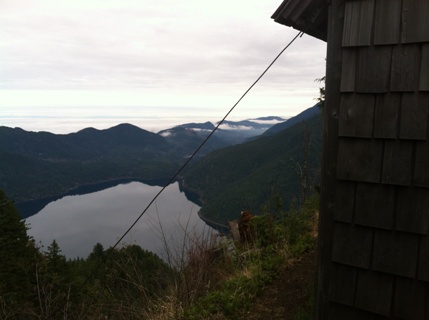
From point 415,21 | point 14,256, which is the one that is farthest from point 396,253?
point 14,256

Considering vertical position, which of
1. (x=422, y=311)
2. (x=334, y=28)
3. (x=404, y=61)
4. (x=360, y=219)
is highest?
(x=334, y=28)

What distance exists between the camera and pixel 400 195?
2.34 meters

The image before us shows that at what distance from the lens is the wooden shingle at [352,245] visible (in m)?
2.49

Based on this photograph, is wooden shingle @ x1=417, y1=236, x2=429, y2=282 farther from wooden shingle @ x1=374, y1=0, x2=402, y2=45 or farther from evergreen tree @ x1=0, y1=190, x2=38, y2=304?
evergreen tree @ x1=0, y1=190, x2=38, y2=304

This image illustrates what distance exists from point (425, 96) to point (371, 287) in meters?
1.54

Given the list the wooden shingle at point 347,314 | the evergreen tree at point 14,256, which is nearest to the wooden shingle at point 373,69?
the wooden shingle at point 347,314

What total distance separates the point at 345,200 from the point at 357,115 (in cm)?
70

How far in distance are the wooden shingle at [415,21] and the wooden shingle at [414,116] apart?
40cm

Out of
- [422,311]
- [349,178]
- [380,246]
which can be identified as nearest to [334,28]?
[349,178]

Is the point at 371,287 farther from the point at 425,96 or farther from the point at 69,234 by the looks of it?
the point at 69,234

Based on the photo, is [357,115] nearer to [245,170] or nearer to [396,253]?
[396,253]

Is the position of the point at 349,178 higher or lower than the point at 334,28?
lower

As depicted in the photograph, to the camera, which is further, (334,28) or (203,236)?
(203,236)

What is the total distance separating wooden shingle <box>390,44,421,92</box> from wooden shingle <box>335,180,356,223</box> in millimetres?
821
